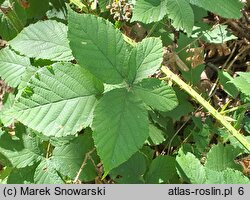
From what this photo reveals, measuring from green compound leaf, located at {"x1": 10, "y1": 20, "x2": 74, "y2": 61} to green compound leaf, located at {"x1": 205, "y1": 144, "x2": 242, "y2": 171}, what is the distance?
63cm

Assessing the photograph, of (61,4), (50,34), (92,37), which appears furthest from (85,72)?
(61,4)

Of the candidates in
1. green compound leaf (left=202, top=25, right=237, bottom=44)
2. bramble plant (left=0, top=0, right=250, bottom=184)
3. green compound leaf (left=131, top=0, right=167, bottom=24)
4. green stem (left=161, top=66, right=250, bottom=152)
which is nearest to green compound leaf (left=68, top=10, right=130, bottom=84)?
bramble plant (left=0, top=0, right=250, bottom=184)

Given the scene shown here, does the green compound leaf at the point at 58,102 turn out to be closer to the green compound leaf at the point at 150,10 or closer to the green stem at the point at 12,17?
the green compound leaf at the point at 150,10

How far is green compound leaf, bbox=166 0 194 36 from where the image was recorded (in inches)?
56.9

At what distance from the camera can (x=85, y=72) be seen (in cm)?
134

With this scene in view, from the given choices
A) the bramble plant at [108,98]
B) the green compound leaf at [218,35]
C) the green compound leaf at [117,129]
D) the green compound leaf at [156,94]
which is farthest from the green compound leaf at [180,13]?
the green compound leaf at [218,35]

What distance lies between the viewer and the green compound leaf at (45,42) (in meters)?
1.50

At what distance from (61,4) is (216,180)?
42.8 inches

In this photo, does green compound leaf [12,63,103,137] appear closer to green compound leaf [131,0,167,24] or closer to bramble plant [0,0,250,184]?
bramble plant [0,0,250,184]

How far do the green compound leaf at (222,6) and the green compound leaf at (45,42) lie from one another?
18.7 inches

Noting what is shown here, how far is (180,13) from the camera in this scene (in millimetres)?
1448

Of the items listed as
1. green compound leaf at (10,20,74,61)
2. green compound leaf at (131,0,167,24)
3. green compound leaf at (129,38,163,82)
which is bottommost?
green compound leaf at (10,20,74,61)

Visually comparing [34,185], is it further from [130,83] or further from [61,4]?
[61,4]

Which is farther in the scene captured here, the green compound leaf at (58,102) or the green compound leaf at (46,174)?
the green compound leaf at (46,174)
